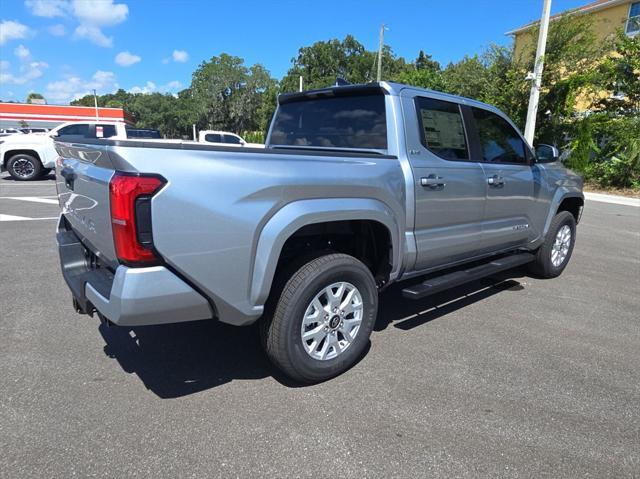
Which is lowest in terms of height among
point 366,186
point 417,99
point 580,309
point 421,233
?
point 580,309

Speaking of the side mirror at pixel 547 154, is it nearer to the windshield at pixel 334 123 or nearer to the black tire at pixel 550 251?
the black tire at pixel 550 251

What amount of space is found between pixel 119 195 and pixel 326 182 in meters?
1.16

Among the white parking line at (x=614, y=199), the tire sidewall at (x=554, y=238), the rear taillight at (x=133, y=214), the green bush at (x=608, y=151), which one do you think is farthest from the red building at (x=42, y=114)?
the rear taillight at (x=133, y=214)

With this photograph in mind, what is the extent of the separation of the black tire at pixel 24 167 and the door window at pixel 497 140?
13708mm

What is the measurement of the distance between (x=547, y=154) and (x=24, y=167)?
14.3 metres

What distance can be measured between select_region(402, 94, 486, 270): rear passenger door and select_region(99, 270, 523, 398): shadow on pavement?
0.68 meters

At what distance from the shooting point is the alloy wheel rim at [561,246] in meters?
5.43

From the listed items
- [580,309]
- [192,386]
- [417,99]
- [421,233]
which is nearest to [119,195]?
[192,386]

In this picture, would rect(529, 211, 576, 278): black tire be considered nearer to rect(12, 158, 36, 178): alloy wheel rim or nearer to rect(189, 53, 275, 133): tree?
rect(12, 158, 36, 178): alloy wheel rim

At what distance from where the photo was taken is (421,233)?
3.47 meters

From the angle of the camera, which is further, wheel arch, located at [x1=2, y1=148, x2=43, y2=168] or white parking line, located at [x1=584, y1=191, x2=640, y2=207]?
white parking line, located at [x1=584, y1=191, x2=640, y2=207]

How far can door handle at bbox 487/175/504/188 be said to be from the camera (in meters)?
4.06

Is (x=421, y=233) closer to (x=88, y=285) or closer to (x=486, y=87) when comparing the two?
(x=88, y=285)

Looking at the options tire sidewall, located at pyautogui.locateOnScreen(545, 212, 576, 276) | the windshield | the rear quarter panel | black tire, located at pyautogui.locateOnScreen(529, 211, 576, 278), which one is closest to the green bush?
tire sidewall, located at pyautogui.locateOnScreen(545, 212, 576, 276)
